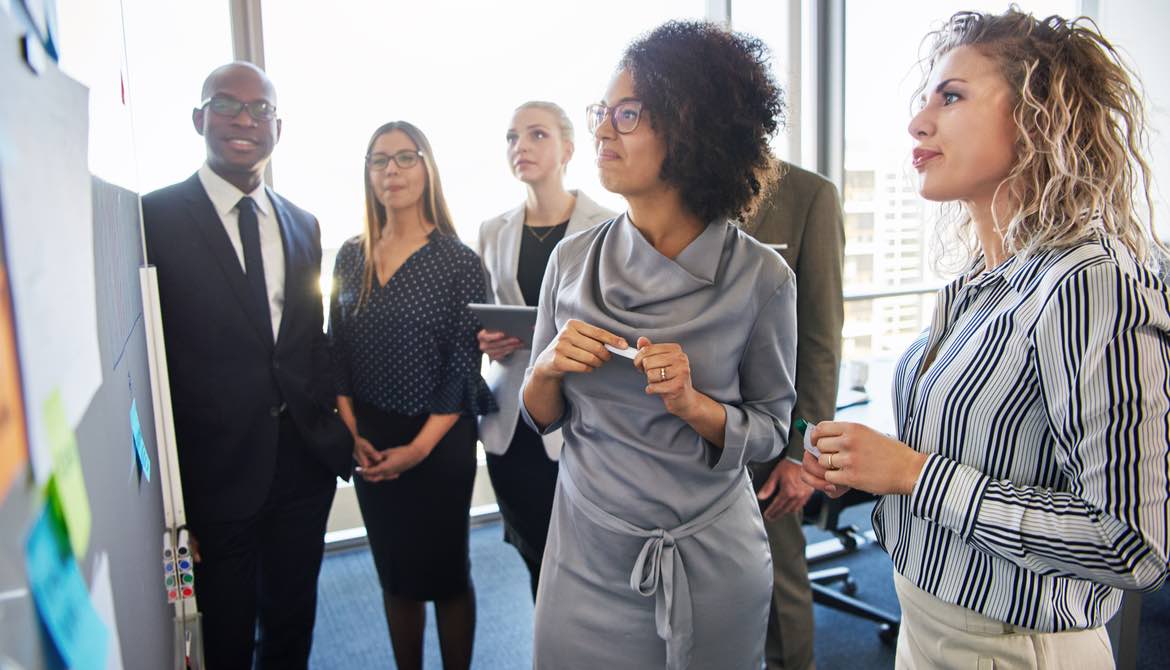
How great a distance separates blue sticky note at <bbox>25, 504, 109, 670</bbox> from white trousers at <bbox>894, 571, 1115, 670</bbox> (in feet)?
3.12

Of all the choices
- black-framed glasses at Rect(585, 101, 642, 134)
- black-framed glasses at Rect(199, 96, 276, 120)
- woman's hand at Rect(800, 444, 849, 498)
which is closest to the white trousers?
woman's hand at Rect(800, 444, 849, 498)

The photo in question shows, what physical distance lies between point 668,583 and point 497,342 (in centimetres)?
95

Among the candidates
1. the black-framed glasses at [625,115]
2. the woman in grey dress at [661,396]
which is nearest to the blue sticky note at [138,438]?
the woman in grey dress at [661,396]

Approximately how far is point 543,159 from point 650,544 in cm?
138

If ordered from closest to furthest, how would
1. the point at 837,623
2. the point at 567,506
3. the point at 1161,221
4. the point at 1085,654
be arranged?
the point at 1085,654
the point at 567,506
the point at 837,623
the point at 1161,221

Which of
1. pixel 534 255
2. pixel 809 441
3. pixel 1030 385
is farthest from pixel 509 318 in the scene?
pixel 1030 385

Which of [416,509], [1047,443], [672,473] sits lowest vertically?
[416,509]

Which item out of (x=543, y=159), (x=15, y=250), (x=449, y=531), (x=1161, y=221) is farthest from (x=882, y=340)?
(x=15, y=250)

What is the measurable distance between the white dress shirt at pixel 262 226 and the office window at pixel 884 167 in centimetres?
317

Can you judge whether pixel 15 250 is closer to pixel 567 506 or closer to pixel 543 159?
pixel 567 506

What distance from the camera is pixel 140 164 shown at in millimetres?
1376

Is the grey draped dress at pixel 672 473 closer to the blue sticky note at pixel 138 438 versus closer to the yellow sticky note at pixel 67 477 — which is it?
the blue sticky note at pixel 138 438

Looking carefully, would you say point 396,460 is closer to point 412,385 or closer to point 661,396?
point 412,385

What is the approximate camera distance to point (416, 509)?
77.1 inches
